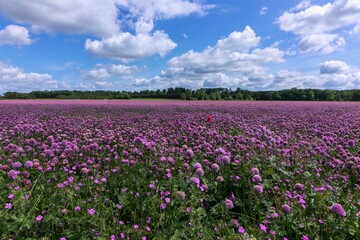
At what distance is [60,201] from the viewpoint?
273cm

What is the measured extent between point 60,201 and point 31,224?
38 centimetres

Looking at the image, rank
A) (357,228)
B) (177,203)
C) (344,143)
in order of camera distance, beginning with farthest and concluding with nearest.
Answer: (344,143), (177,203), (357,228)

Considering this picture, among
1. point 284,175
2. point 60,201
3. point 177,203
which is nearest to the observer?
point 60,201

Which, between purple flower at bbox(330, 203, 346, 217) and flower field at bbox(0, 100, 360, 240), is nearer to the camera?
purple flower at bbox(330, 203, 346, 217)

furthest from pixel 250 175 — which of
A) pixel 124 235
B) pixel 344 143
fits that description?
pixel 344 143

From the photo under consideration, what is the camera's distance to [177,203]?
3.01 meters

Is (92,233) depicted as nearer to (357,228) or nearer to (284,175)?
(357,228)

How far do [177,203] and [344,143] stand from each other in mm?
4103

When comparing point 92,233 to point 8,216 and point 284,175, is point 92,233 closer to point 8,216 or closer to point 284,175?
point 8,216

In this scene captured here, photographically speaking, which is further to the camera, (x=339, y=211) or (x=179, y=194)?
(x=179, y=194)

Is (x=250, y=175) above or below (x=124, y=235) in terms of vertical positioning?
above

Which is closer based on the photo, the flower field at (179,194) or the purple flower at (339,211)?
the purple flower at (339,211)

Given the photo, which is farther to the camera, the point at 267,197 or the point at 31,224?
the point at 267,197

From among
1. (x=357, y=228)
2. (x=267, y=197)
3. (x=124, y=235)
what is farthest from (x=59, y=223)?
(x=357, y=228)
